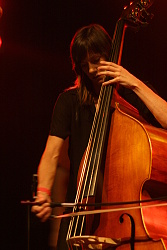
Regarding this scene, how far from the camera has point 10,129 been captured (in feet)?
10.7

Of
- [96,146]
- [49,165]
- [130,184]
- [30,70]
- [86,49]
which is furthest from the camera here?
[30,70]

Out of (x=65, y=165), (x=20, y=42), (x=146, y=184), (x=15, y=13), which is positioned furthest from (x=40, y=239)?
(x=146, y=184)

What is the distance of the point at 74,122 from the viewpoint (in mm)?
1832

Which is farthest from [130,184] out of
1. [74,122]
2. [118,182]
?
[74,122]

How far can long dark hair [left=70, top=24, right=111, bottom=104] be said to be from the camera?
72.8 inches

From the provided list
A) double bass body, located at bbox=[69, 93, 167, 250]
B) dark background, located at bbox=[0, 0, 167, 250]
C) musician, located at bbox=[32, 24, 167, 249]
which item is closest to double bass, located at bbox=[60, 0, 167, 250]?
double bass body, located at bbox=[69, 93, 167, 250]

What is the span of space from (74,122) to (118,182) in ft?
1.47

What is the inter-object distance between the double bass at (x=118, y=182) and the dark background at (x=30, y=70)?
1641mm

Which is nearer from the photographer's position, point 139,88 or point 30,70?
point 139,88

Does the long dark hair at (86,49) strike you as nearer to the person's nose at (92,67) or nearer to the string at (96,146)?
the person's nose at (92,67)

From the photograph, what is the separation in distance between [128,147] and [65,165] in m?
1.22

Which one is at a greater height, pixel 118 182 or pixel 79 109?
pixel 79 109

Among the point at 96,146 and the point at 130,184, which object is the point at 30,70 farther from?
the point at 130,184

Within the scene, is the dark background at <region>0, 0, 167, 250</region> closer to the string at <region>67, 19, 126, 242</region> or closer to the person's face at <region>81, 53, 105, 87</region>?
the person's face at <region>81, 53, 105, 87</region>
